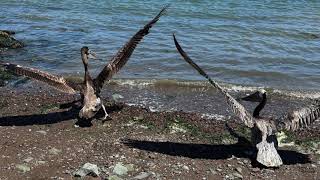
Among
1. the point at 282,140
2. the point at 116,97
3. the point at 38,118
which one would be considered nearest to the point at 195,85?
the point at 116,97

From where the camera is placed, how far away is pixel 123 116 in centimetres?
951

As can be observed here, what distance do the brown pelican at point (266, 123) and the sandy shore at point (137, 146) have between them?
194 mm

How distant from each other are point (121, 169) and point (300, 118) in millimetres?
2574

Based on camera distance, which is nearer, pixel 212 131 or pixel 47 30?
pixel 212 131

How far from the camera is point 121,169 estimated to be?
7.47 metres

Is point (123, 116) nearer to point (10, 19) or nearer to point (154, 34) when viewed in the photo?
point (154, 34)

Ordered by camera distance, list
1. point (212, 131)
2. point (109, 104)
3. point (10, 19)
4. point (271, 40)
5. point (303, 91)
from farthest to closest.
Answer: point (10, 19)
point (271, 40)
point (303, 91)
point (109, 104)
point (212, 131)

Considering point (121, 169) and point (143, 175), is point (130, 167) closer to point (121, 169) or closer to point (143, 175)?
point (121, 169)

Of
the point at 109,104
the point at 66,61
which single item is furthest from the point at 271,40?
the point at 109,104

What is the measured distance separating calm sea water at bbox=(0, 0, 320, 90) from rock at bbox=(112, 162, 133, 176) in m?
5.18

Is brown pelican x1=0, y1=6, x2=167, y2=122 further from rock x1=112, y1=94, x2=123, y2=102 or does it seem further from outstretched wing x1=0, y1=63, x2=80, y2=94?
rock x1=112, y1=94, x2=123, y2=102

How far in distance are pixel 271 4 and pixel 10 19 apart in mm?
9561

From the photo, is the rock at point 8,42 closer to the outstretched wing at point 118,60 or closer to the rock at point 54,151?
the outstretched wing at point 118,60

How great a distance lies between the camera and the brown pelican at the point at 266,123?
24.9ft
